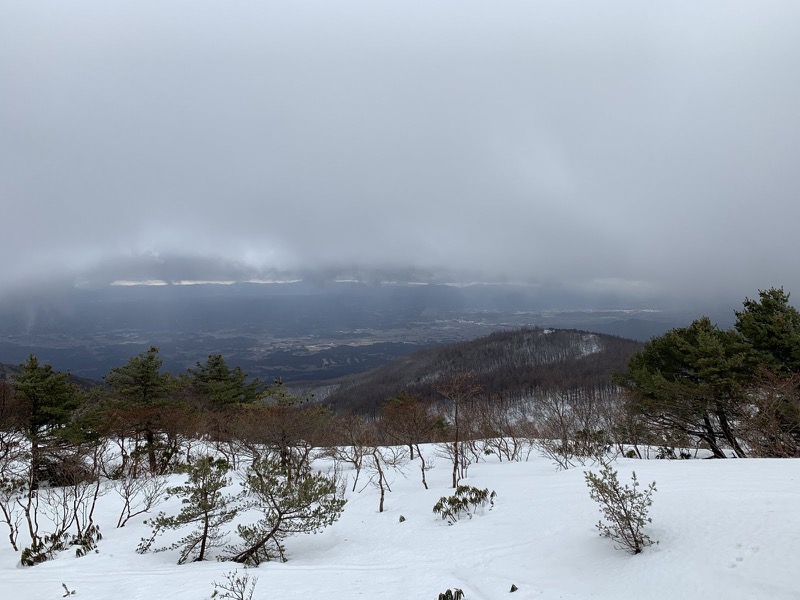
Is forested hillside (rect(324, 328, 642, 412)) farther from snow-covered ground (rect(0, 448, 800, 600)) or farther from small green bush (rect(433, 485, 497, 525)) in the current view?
snow-covered ground (rect(0, 448, 800, 600))

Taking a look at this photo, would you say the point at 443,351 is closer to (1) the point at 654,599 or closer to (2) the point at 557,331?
(2) the point at 557,331

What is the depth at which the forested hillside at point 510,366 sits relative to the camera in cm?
12050

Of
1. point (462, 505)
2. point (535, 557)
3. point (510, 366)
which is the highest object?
point (535, 557)

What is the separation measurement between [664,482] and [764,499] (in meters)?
3.93

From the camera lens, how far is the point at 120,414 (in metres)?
25.7

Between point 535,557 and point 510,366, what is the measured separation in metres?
155

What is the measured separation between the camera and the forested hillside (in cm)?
12050

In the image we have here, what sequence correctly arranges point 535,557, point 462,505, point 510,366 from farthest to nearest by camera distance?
point 510,366
point 462,505
point 535,557

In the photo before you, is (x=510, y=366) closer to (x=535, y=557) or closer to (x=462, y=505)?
(x=462, y=505)

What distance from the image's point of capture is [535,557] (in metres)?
10.3

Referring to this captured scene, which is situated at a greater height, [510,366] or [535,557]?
[535,557]

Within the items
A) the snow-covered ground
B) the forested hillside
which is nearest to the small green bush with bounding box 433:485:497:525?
the snow-covered ground

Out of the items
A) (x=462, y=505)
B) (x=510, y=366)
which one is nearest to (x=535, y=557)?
(x=462, y=505)

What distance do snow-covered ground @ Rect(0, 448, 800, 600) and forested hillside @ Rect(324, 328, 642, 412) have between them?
97184 millimetres
